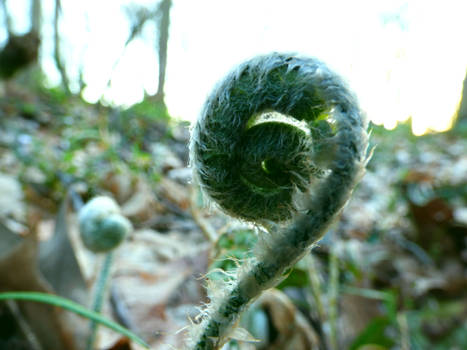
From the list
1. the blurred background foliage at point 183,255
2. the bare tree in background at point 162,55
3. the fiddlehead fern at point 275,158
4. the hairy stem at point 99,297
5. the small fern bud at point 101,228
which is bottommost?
the bare tree in background at point 162,55

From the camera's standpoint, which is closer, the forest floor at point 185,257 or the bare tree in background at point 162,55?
the forest floor at point 185,257

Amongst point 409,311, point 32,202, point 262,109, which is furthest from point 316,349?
point 32,202

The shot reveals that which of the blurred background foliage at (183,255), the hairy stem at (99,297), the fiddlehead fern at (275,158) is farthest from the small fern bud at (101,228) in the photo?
the fiddlehead fern at (275,158)

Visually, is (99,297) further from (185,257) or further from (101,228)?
(185,257)

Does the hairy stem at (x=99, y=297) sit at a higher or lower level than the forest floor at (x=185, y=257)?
higher

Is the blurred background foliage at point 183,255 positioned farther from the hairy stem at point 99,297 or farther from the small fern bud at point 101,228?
the small fern bud at point 101,228

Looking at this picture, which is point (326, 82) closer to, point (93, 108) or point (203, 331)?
point (203, 331)

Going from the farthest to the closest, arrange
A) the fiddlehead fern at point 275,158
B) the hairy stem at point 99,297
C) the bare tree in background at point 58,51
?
the bare tree in background at point 58,51 → the hairy stem at point 99,297 → the fiddlehead fern at point 275,158

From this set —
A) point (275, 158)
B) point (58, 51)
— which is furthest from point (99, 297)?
point (58, 51)
